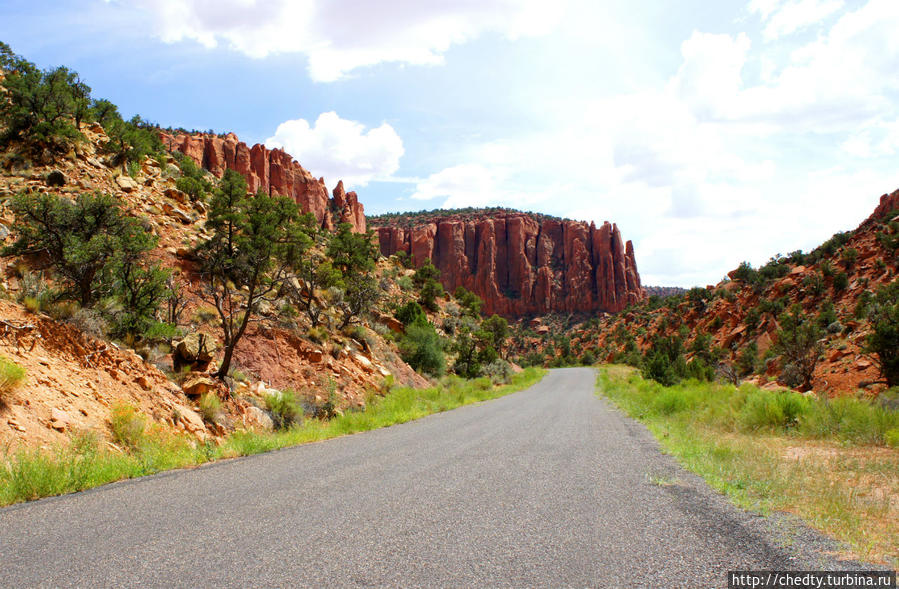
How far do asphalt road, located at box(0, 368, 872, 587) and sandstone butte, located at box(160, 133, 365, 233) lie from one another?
7448cm

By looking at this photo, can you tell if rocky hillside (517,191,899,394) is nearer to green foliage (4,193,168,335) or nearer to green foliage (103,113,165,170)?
green foliage (4,193,168,335)

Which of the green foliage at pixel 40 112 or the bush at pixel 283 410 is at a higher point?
the green foliage at pixel 40 112

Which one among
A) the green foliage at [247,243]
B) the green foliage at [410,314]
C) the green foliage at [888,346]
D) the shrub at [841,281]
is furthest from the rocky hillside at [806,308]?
the green foliage at [247,243]

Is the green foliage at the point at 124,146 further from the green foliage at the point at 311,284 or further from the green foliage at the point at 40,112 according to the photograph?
the green foliage at the point at 311,284

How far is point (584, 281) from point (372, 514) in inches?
5531

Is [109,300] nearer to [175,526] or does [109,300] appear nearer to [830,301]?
[175,526]

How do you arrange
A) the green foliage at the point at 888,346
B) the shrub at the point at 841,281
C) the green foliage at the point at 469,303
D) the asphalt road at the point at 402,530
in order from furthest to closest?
the green foliage at the point at 469,303 < the shrub at the point at 841,281 < the green foliage at the point at 888,346 < the asphalt road at the point at 402,530

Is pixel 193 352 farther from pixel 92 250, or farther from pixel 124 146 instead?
pixel 124 146

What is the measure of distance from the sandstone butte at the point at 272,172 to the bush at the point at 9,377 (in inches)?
2800

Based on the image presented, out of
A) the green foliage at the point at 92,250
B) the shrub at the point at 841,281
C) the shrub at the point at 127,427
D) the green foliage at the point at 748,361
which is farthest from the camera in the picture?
the shrub at the point at 841,281

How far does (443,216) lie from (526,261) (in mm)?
34002

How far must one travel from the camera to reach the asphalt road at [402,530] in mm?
3365

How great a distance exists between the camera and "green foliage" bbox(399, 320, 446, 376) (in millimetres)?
30078

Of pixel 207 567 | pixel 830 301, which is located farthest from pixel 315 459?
pixel 830 301
